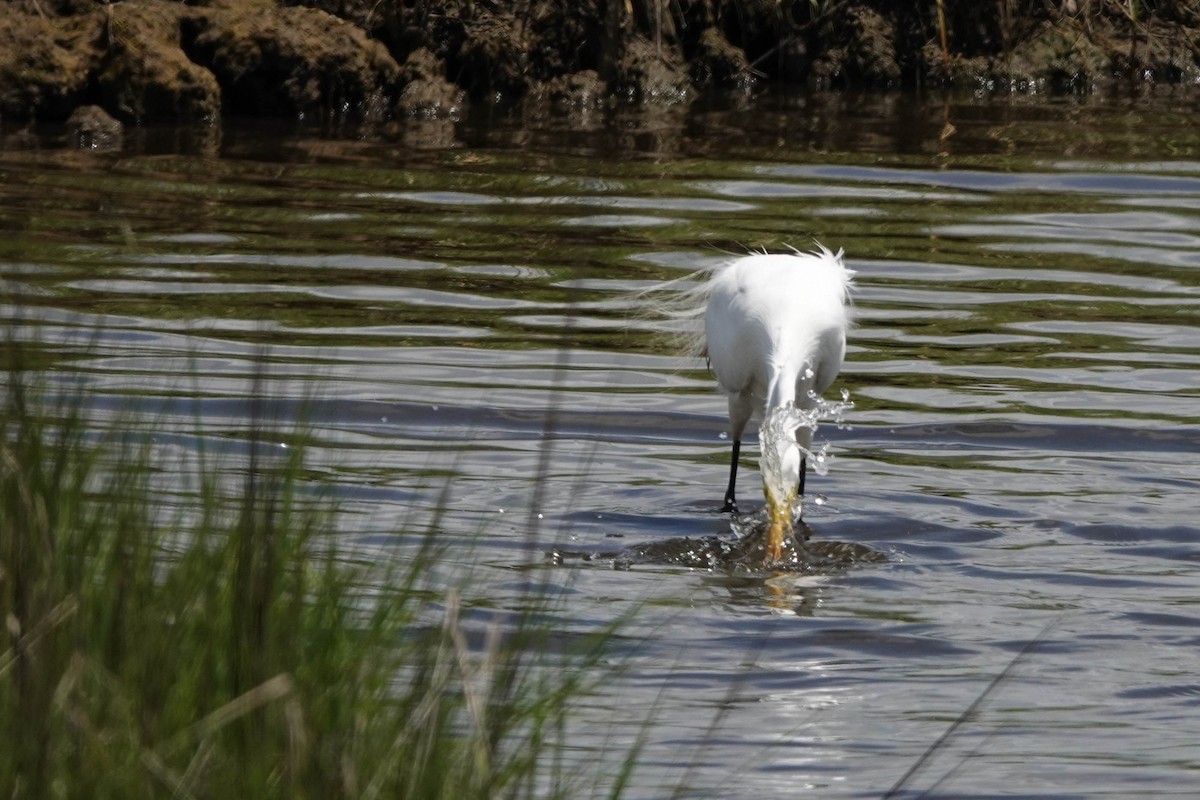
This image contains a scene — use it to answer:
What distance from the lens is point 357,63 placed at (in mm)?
14797

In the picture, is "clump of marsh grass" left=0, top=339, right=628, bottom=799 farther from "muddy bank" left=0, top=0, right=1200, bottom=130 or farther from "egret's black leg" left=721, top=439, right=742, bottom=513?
"muddy bank" left=0, top=0, right=1200, bottom=130

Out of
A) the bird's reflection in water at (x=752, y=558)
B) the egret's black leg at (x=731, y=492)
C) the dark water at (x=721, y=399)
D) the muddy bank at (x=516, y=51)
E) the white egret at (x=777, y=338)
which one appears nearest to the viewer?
the dark water at (x=721, y=399)

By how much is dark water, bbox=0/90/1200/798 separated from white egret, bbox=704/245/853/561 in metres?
0.31

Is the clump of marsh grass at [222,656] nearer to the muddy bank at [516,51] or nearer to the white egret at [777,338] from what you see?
the white egret at [777,338]

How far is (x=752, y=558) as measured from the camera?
6.38 metres

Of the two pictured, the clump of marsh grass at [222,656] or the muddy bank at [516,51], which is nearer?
the clump of marsh grass at [222,656]

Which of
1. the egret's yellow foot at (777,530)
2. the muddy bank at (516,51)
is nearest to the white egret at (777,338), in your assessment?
the egret's yellow foot at (777,530)

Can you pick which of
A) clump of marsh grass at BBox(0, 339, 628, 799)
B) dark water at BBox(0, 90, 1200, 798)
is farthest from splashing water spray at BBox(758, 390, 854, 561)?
clump of marsh grass at BBox(0, 339, 628, 799)

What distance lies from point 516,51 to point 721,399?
7.97 m

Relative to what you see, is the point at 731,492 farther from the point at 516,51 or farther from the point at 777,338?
the point at 516,51

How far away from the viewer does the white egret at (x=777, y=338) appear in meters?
6.72

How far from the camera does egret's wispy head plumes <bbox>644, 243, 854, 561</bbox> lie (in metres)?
6.42

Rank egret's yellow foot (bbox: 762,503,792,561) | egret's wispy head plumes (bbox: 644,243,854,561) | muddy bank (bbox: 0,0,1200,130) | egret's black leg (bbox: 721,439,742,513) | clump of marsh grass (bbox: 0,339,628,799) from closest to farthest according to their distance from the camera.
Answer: clump of marsh grass (bbox: 0,339,628,799)
egret's yellow foot (bbox: 762,503,792,561)
egret's wispy head plumes (bbox: 644,243,854,561)
egret's black leg (bbox: 721,439,742,513)
muddy bank (bbox: 0,0,1200,130)

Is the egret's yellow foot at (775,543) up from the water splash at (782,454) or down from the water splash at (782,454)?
down
